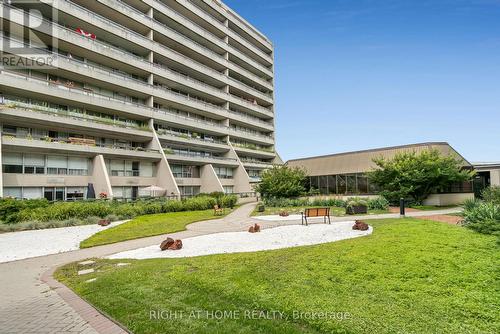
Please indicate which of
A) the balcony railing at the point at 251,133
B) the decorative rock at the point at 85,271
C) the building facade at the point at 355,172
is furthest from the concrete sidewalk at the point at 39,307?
the balcony railing at the point at 251,133

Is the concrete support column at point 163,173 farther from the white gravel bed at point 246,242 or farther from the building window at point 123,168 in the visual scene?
the white gravel bed at point 246,242

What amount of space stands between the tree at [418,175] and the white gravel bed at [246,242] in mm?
14278

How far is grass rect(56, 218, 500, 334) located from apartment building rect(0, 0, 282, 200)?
76.4 ft

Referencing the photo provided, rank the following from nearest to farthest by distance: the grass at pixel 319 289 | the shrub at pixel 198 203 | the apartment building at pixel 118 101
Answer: the grass at pixel 319 289 < the apartment building at pixel 118 101 < the shrub at pixel 198 203

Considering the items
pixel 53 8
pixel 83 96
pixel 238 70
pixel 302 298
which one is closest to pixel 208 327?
pixel 302 298

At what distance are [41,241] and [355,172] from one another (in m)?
31.6

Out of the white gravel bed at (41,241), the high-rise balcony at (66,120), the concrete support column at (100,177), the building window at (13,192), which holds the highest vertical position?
the high-rise balcony at (66,120)

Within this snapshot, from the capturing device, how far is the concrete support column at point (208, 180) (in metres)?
42.7

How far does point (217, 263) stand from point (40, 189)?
26.7 metres

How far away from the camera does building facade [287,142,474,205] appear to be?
2962cm

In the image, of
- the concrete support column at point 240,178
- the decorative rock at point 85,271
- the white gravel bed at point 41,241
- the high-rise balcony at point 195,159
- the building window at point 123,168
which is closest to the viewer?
the decorative rock at point 85,271

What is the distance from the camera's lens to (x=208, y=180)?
43625 mm

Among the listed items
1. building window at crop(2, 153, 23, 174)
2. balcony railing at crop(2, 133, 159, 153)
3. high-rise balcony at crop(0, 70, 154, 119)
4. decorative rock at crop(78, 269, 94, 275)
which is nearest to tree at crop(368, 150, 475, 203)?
decorative rock at crop(78, 269, 94, 275)

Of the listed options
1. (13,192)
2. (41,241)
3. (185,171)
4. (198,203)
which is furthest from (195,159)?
(41,241)
